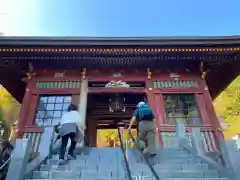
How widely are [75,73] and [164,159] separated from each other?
19.9 ft

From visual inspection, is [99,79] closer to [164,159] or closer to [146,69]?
[146,69]

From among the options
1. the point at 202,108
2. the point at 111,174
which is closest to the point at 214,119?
the point at 202,108

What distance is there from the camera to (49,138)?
7.04 m

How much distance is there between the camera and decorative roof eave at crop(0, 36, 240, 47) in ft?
32.2

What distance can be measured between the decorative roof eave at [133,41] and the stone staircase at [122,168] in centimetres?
449

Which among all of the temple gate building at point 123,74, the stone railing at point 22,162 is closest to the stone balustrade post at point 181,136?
the temple gate building at point 123,74

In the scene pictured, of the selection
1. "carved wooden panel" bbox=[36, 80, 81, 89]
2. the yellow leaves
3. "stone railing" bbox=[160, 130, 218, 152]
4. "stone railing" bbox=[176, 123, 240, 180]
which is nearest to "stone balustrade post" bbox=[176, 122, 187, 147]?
"stone railing" bbox=[176, 123, 240, 180]

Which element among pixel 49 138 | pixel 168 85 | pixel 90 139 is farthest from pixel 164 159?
pixel 90 139

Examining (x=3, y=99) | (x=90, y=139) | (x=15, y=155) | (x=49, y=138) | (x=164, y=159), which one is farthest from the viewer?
(x=3, y=99)

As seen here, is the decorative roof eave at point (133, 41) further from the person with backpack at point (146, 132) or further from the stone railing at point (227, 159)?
→ the stone railing at point (227, 159)

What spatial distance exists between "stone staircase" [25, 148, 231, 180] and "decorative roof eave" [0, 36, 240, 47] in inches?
177

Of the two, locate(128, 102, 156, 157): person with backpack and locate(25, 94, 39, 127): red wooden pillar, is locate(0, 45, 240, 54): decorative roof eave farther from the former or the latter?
locate(128, 102, 156, 157): person with backpack

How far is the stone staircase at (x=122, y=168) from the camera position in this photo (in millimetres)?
5438

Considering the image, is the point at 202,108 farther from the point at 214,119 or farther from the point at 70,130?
the point at 70,130
